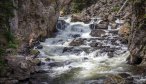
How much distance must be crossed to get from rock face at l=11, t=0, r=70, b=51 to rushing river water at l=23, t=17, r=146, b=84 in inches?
54.4

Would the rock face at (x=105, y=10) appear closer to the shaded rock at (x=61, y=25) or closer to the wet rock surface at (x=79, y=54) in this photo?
the shaded rock at (x=61, y=25)

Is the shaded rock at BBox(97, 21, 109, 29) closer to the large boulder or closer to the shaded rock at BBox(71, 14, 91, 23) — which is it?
the shaded rock at BBox(71, 14, 91, 23)

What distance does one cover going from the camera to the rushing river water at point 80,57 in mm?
24359

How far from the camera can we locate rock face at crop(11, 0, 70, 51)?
110 feet

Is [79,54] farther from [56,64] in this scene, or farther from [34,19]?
[34,19]

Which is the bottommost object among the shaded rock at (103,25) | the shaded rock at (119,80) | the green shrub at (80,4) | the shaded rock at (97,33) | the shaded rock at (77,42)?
the shaded rock at (97,33)

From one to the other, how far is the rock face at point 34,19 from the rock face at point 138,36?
1023 centimetres

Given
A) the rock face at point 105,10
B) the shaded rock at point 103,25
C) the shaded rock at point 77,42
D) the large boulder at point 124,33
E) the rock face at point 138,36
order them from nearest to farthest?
the rock face at point 138,36 < the large boulder at point 124,33 < the shaded rock at point 77,42 < the shaded rock at point 103,25 < the rock face at point 105,10

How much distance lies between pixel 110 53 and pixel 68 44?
6.24 m

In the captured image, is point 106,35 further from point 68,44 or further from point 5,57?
point 5,57

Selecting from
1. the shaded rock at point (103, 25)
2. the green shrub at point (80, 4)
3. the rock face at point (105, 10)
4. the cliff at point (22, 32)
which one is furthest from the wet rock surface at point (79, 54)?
the green shrub at point (80, 4)

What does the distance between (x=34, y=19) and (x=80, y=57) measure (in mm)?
9229

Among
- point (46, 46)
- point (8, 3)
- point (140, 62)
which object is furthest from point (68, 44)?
point (8, 3)

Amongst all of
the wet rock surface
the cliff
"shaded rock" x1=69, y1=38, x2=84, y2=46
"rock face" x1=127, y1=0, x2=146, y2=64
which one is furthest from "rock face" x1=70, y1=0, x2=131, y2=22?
"rock face" x1=127, y1=0, x2=146, y2=64
